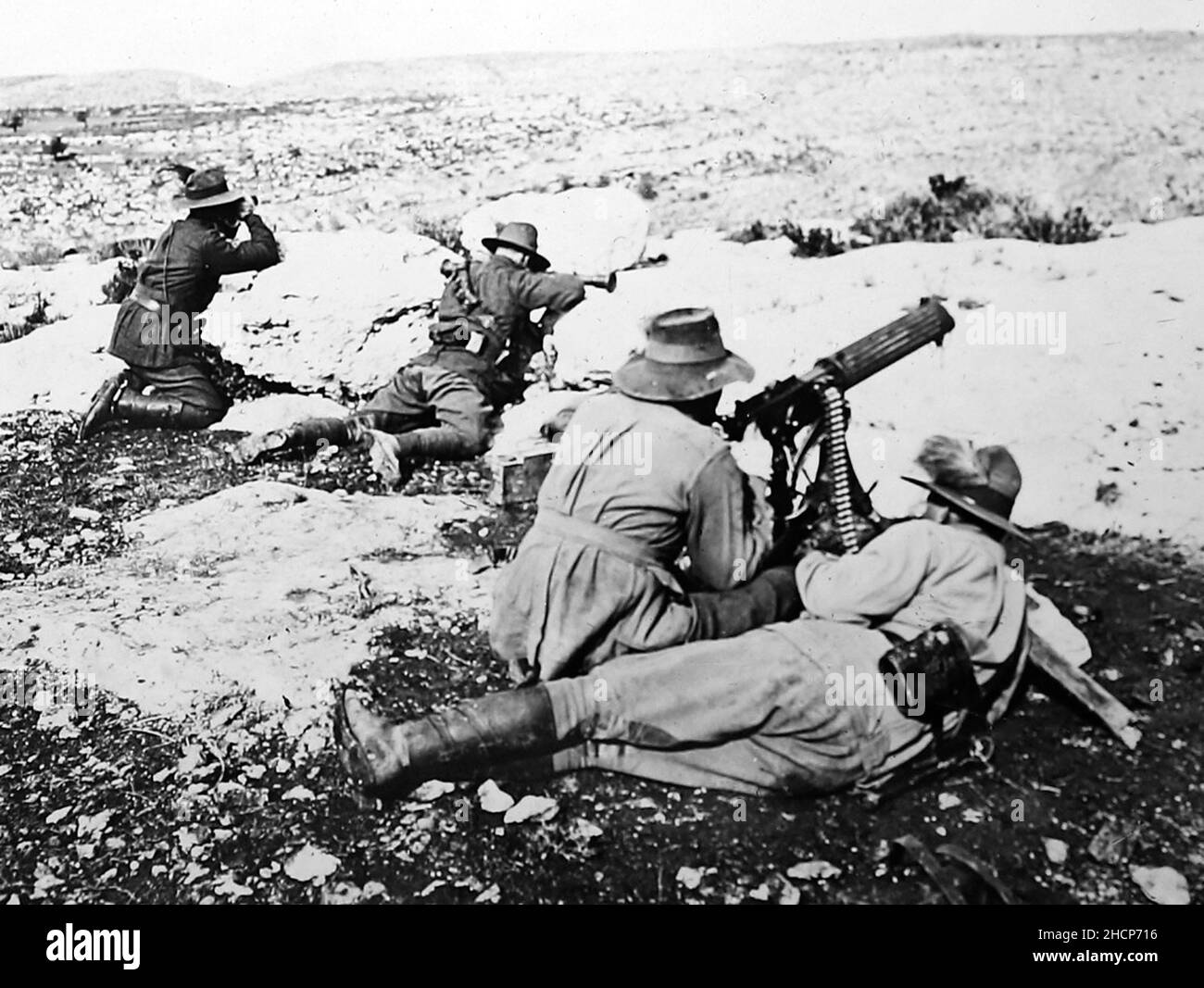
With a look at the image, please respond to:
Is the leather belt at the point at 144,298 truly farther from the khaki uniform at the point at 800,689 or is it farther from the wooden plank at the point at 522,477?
the khaki uniform at the point at 800,689

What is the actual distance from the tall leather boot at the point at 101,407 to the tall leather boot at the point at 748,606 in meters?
2.96

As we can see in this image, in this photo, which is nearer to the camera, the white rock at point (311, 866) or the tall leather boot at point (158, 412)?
the white rock at point (311, 866)

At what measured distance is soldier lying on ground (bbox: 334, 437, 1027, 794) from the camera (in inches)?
111

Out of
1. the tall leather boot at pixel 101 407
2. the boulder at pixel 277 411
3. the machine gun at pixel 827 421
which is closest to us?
the machine gun at pixel 827 421

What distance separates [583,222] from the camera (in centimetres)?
502

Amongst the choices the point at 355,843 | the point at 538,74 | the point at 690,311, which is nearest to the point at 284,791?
the point at 355,843

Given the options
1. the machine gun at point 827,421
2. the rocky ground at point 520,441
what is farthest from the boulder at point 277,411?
the machine gun at point 827,421

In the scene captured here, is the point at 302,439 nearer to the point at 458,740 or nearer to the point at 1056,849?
the point at 458,740

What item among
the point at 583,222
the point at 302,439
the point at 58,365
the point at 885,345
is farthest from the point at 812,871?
the point at 58,365

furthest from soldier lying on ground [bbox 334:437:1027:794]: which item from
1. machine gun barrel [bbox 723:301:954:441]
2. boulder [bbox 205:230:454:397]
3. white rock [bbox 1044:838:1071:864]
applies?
boulder [bbox 205:230:454:397]

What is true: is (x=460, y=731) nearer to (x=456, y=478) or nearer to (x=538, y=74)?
(x=456, y=478)

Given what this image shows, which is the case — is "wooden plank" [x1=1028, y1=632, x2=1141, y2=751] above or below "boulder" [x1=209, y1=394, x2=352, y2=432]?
below

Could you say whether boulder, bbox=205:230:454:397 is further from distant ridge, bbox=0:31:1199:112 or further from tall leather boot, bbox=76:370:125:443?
distant ridge, bbox=0:31:1199:112

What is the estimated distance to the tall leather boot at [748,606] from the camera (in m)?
3.12
